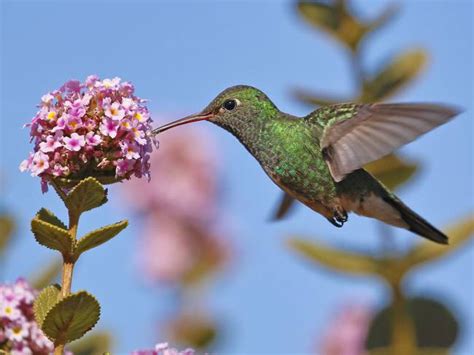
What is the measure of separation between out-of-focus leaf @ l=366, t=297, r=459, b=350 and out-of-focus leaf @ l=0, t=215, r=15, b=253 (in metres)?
2.37

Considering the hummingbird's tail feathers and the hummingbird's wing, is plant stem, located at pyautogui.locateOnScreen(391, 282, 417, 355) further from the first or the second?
the hummingbird's wing

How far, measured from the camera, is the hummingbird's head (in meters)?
4.70

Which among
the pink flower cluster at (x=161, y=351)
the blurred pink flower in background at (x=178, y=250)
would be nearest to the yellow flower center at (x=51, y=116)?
the pink flower cluster at (x=161, y=351)

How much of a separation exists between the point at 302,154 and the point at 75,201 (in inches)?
69.1

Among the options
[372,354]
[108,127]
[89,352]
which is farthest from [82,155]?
[372,354]

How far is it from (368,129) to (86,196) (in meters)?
1.69

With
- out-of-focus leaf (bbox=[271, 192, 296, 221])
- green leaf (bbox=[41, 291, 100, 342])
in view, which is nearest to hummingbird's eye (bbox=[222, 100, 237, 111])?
out-of-focus leaf (bbox=[271, 192, 296, 221])

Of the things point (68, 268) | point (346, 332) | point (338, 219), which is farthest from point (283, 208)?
point (346, 332)

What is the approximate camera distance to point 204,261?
30.2 ft

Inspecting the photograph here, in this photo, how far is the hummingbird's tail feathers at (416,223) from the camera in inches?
196

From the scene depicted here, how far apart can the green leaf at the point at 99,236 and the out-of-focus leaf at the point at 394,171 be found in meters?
2.91

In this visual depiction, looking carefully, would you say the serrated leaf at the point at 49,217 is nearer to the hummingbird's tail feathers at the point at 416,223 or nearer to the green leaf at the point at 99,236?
the green leaf at the point at 99,236

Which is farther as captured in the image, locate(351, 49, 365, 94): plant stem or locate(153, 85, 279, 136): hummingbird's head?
locate(351, 49, 365, 94): plant stem

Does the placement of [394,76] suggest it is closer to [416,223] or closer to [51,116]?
[416,223]
